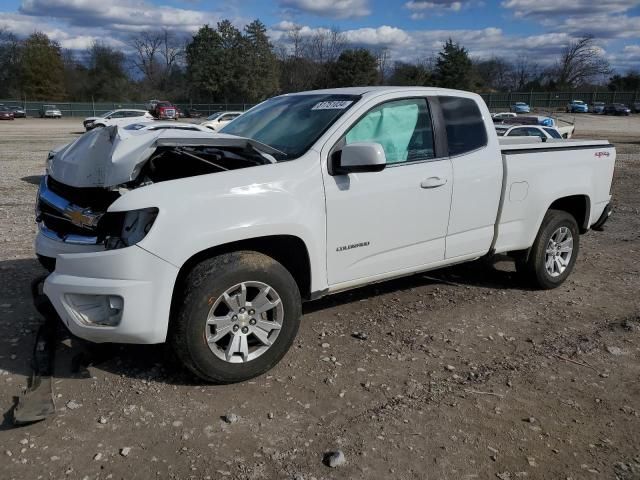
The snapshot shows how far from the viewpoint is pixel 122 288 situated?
3.19 m

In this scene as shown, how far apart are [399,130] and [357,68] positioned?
232 feet

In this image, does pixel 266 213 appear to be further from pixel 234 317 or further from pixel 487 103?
pixel 487 103

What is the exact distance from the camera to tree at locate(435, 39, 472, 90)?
7125 centimetres

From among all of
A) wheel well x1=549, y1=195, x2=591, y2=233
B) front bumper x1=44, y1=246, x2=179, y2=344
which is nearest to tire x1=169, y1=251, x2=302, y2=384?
front bumper x1=44, y1=246, x2=179, y2=344

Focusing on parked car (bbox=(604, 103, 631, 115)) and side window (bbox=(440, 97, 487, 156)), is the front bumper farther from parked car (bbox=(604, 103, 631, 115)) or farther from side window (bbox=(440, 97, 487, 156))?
parked car (bbox=(604, 103, 631, 115))

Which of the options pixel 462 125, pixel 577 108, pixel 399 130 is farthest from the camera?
pixel 577 108

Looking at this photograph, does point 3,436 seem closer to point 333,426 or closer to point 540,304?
point 333,426

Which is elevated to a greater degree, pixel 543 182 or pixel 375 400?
pixel 543 182

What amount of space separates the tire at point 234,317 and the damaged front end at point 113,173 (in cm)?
51

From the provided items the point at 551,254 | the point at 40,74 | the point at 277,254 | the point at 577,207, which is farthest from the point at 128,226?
the point at 40,74

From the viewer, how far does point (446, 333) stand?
458 centimetres

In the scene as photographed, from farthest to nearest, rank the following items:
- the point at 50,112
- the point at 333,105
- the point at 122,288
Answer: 1. the point at 50,112
2. the point at 333,105
3. the point at 122,288

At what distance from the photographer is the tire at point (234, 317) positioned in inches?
134

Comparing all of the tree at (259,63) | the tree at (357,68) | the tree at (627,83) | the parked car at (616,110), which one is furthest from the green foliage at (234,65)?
the tree at (627,83)
